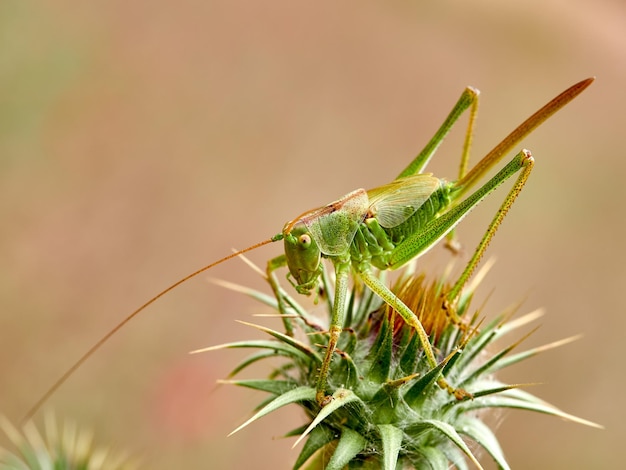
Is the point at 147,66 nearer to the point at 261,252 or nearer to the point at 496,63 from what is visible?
the point at 261,252

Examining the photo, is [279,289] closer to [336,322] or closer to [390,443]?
[336,322]

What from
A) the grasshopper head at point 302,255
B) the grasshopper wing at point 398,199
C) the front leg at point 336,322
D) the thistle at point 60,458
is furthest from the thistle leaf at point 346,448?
the thistle at point 60,458

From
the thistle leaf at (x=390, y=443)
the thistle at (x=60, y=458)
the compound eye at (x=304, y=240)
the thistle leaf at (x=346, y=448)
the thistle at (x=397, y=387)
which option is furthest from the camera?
the thistle at (x=60, y=458)

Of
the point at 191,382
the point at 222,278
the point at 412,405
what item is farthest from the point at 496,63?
the point at 412,405

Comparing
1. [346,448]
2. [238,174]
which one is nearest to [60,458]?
[346,448]

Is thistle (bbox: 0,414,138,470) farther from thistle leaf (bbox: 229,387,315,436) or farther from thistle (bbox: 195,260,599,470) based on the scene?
thistle leaf (bbox: 229,387,315,436)

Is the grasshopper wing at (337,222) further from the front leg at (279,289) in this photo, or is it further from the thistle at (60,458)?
the thistle at (60,458)

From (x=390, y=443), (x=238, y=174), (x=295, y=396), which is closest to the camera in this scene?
(x=390, y=443)
